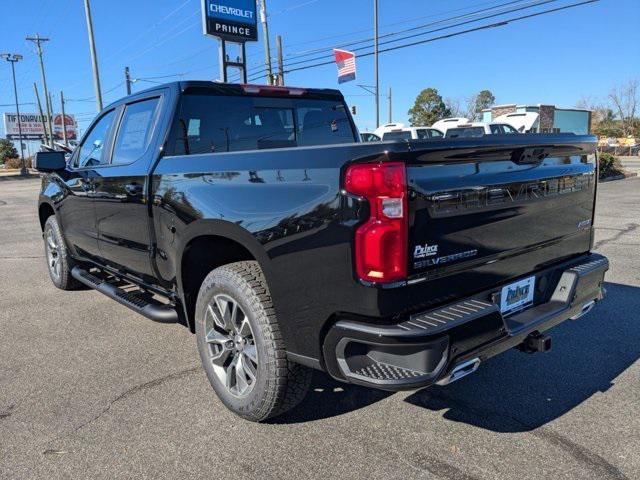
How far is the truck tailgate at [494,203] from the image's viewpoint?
7.47 feet

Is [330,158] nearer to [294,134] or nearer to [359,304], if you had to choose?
[359,304]

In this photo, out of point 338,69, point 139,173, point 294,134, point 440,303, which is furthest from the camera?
point 338,69

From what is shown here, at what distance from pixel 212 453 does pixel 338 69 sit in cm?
2339

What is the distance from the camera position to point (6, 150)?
245 ft

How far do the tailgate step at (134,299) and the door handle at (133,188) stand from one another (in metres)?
0.81

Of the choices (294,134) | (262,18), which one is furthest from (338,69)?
(294,134)

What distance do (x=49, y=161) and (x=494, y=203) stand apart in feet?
13.0

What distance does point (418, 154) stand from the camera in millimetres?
2238

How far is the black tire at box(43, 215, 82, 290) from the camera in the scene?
5.54 metres

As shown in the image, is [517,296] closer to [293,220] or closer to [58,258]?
[293,220]

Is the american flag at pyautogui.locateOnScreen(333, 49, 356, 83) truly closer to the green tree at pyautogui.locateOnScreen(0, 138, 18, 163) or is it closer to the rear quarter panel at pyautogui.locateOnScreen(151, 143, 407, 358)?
the rear quarter panel at pyautogui.locateOnScreen(151, 143, 407, 358)

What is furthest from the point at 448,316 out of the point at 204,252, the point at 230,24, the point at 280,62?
the point at 280,62

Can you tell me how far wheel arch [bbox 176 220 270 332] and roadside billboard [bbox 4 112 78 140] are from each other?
81828 millimetres

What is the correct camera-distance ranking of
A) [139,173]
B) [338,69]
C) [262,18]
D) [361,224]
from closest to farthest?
[361,224], [139,173], [338,69], [262,18]
